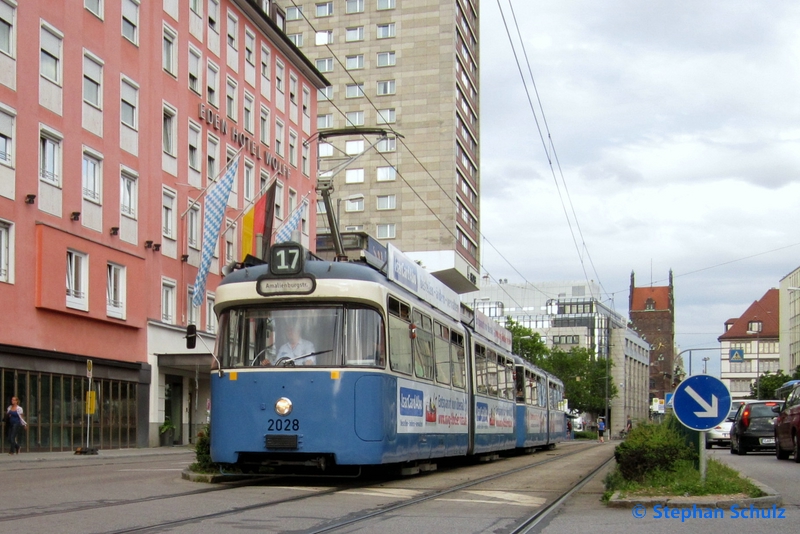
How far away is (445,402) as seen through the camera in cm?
1834

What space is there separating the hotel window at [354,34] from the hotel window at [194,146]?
36473 millimetres

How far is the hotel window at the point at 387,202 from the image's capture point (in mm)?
75812

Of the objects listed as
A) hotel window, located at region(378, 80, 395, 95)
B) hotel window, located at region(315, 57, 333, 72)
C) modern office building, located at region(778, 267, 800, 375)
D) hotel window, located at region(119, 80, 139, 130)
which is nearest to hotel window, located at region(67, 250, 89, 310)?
hotel window, located at region(119, 80, 139, 130)

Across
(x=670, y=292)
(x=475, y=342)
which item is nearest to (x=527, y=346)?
(x=475, y=342)

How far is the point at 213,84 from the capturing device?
149ft

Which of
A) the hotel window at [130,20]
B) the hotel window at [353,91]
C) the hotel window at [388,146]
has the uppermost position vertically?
the hotel window at [353,91]

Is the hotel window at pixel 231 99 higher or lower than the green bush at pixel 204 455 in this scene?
higher

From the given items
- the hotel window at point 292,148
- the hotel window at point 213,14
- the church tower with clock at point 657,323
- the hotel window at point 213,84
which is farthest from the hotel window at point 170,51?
the church tower with clock at point 657,323

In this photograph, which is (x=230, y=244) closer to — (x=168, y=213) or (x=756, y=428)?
(x=168, y=213)

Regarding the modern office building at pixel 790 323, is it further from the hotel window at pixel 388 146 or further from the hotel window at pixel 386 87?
the hotel window at pixel 386 87

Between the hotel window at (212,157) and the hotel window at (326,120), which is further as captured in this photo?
the hotel window at (326,120)

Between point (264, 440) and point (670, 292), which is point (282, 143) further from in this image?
point (670, 292)

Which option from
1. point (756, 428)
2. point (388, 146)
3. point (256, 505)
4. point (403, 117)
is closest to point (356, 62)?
point (403, 117)

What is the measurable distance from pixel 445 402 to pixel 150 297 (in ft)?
73.2
